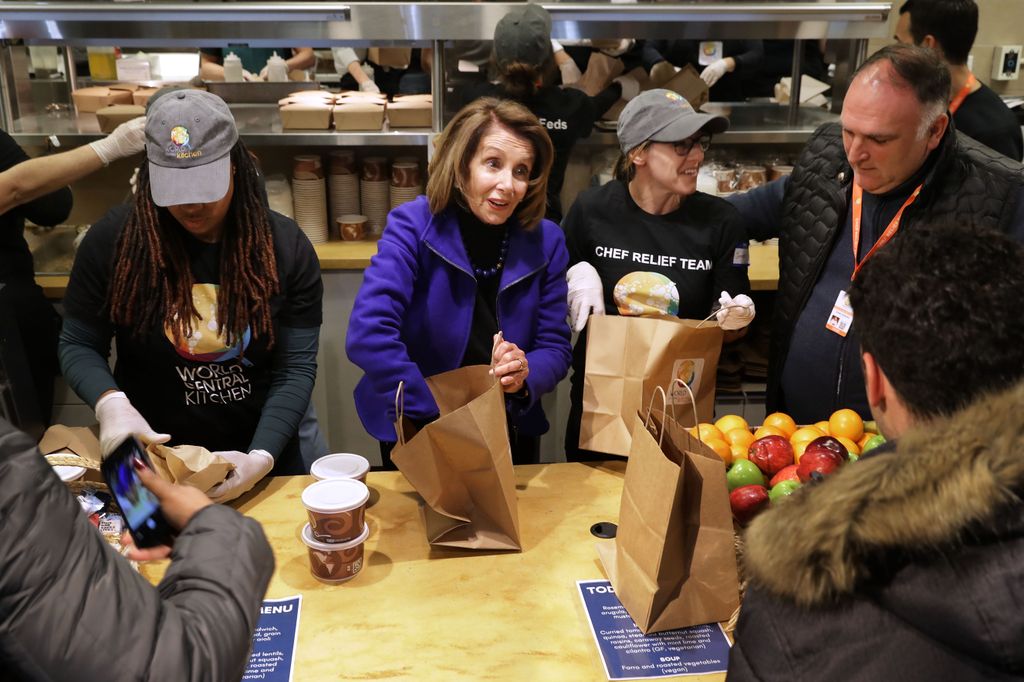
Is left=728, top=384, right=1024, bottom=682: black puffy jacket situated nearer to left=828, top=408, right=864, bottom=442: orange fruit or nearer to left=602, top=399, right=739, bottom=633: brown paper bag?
left=602, top=399, right=739, bottom=633: brown paper bag

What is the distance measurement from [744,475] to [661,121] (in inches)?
46.1

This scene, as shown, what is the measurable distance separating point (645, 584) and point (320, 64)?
5722 millimetres

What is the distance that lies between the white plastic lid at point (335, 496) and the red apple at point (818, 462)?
873 mm

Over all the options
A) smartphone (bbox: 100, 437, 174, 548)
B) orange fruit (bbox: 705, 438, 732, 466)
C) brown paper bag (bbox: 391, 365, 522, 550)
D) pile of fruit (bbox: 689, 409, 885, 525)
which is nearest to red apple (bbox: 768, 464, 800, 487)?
pile of fruit (bbox: 689, 409, 885, 525)


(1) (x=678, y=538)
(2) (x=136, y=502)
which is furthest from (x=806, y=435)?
(2) (x=136, y=502)

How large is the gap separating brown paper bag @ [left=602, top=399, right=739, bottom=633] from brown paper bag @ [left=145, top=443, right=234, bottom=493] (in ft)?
2.88

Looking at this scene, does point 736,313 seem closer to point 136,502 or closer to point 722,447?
point 722,447

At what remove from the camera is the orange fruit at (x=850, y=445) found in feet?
6.49

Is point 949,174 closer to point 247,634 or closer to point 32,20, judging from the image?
point 247,634

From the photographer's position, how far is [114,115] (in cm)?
357

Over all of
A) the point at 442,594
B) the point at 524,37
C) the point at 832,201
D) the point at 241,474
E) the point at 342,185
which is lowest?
the point at 442,594

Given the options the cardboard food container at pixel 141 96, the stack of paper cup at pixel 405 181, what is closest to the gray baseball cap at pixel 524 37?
the stack of paper cup at pixel 405 181

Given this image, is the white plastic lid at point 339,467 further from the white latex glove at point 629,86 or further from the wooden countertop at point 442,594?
the white latex glove at point 629,86

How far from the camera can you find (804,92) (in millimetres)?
5078
